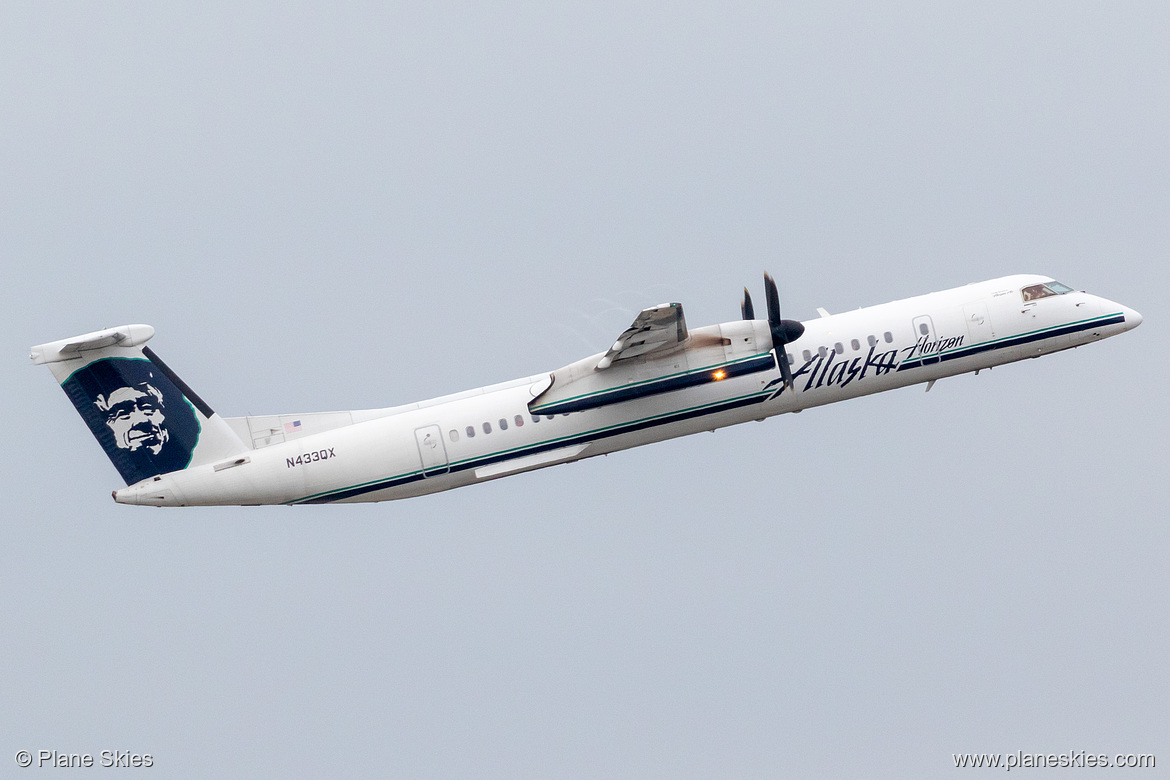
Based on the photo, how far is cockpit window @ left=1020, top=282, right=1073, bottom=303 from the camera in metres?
33.8

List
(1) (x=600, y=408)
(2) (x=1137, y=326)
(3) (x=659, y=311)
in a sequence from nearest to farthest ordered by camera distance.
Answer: (3) (x=659, y=311)
(1) (x=600, y=408)
(2) (x=1137, y=326)

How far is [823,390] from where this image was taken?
107ft

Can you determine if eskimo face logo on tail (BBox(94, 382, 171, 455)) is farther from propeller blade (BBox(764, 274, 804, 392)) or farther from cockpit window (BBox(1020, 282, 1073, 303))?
cockpit window (BBox(1020, 282, 1073, 303))

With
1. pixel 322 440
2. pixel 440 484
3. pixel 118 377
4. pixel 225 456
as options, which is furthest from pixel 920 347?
pixel 118 377

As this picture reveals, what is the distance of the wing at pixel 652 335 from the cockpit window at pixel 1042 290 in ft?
28.9

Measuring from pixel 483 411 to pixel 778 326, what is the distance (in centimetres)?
688

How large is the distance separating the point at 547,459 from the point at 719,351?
458 centimetres

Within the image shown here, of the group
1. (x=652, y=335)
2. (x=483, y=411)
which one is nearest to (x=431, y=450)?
(x=483, y=411)

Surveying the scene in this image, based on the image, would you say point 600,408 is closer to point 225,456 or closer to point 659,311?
point 659,311

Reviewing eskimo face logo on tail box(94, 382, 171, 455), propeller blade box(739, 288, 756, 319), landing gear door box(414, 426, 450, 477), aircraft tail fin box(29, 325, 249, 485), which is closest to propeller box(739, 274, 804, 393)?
propeller blade box(739, 288, 756, 319)

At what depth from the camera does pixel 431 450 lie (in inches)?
1248

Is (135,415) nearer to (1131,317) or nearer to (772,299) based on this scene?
(772,299)

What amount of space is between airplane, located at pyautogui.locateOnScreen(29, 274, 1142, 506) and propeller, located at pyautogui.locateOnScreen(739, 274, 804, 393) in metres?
0.03

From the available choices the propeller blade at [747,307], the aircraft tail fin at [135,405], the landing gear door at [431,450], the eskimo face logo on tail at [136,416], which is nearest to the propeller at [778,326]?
the propeller blade at [747,307]
